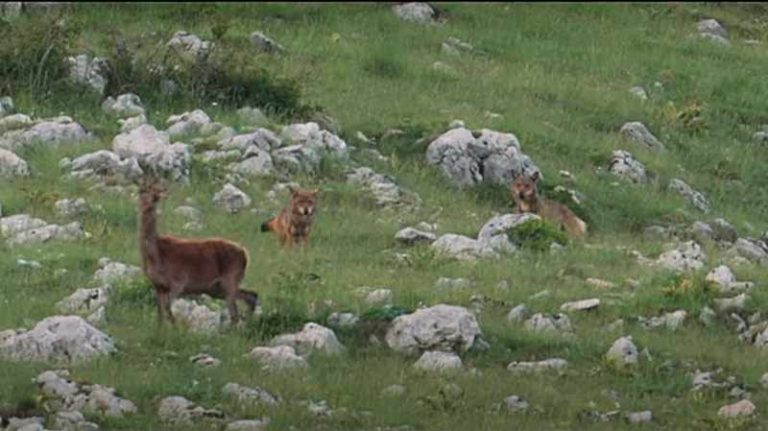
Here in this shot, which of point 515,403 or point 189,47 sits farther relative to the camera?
point 189,47

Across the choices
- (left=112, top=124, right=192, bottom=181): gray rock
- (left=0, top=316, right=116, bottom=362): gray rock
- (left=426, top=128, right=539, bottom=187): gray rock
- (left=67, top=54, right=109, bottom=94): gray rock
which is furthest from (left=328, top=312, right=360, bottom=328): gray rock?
(left=67, top=54, right=109, bottom=94): gray rock

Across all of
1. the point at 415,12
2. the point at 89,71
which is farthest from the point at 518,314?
the point at 415,12

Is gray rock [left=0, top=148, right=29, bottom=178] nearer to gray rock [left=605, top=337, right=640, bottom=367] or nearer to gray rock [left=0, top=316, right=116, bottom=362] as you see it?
gray rock [left=0, top=316, right=116, bottom=362]

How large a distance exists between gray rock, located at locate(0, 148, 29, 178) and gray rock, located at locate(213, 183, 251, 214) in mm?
2058

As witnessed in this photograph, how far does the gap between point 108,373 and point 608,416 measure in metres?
3.53

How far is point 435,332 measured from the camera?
645 inches

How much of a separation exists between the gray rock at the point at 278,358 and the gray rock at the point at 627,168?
476 inches

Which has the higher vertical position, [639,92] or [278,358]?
[278,358]

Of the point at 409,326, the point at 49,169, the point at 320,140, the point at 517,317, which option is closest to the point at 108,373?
the point at 409,326

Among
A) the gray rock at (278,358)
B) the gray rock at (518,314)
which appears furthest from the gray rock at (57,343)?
the gray rock at (518,314)

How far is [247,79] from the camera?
27.3 meters

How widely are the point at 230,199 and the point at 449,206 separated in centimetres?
303

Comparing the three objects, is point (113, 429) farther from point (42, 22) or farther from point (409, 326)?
point (42, 22)

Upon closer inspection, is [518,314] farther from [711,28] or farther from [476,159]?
[711,28]
